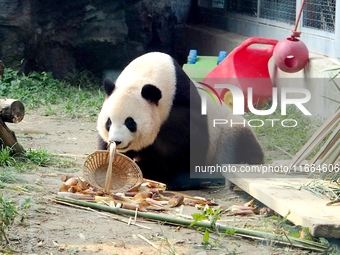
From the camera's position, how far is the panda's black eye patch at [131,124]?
489 cm

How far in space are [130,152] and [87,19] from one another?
5.30 meters

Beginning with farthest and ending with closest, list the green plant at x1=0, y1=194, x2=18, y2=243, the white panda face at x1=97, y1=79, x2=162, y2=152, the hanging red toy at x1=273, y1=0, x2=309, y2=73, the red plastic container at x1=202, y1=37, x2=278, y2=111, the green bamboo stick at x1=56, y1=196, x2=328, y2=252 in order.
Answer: the red plastic container at x1=202, y1=37, x2=278, y2=111
the hanging red toy at x1=273, y1=0, x2=309, y2=73
the white panda face at x1=97, y1=79, x2=162, y2=152
the green bamboo stick at x1=56, y1=196, x2=328, y2=252
the green plant at x1=0, y1=194, x2=18, y2=243

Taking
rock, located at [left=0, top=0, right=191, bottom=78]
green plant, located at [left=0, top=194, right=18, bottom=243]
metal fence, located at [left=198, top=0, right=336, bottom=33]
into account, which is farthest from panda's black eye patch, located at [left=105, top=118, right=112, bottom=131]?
rock, located at [left=0, top=0, right=191, bottom=78]

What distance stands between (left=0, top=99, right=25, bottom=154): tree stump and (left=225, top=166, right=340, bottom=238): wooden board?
1.83 metres

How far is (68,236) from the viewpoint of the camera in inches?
147

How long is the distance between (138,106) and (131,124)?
0.15 m

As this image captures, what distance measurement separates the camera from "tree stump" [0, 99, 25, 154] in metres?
5.44

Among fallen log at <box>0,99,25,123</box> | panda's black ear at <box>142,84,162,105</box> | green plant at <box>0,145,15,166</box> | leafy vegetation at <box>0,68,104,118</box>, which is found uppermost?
panda's black ear at <box>142,84,162,105</box>

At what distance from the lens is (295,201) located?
4.02 metres

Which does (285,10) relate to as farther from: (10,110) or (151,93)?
(10,110)

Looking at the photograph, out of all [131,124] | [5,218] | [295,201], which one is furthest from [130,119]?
[5,218]

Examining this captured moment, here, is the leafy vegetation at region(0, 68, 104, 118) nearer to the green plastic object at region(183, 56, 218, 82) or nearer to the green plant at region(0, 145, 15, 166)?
the green plastic object at region(183, 56, 218, 82)

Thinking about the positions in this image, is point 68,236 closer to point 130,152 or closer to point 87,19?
point 130,152

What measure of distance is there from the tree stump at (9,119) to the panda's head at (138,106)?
0.87 metres
